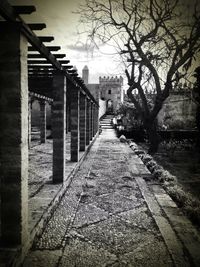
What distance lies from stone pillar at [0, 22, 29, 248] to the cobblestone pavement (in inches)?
20.5

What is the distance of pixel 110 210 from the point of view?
520 centimetres

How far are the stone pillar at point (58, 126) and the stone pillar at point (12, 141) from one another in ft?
9.72

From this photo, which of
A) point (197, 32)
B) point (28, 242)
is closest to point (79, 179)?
point (28, 242)

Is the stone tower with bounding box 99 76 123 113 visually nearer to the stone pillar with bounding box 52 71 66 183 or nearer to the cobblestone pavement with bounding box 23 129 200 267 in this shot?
the stone pillar with bounding box 52 71 66 183

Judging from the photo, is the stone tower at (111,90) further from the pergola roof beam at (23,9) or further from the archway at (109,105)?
the pergola roof beam at (23,9)

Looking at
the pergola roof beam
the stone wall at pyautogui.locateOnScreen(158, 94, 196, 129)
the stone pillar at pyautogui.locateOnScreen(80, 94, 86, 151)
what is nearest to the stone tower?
the stone wall at pyautogui.locateOnScreen(158, 94, 196, 129)

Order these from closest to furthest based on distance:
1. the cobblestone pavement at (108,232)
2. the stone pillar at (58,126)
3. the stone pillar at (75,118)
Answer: the cobblestone pavement at (108,232), the stone pillar at (58,126), the stone pillar at (75,118)

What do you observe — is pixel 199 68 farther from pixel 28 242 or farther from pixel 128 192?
pixel 28 242

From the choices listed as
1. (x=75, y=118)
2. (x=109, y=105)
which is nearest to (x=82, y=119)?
(x=75, y=118)

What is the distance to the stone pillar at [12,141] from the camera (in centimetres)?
324

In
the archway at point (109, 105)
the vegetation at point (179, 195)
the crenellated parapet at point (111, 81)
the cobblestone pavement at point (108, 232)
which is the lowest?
the cobblestone pavement at point (108, 232)

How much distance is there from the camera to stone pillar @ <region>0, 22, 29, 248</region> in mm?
3242

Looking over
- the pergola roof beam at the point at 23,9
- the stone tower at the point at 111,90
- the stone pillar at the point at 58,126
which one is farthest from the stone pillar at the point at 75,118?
the stone tower at the point at 111,90

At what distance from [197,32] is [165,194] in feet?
29.5
